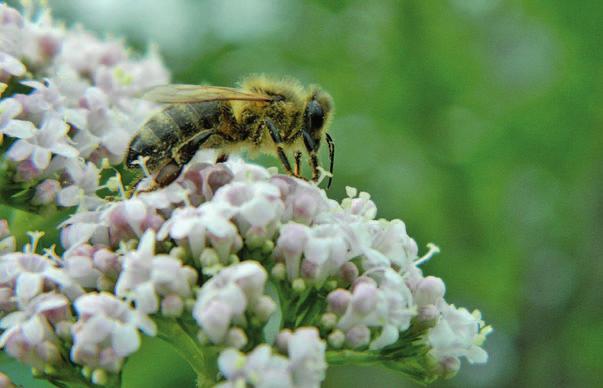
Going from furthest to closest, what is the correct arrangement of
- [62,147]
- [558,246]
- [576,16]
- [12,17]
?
[558,246] → [576,16] → [12,17] → [62,147]

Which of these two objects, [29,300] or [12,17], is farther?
[12,17]

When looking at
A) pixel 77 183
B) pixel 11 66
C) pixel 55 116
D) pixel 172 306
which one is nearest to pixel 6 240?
pixel 77 183

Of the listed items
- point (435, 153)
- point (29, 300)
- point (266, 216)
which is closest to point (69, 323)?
point (29, 300)

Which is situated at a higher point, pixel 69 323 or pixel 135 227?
pixel 135 227

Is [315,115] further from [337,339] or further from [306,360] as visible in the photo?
[306,360]

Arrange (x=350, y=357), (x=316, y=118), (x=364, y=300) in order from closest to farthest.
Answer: (x=364, y=300), (x=350, y=357), (x=316, y=118)

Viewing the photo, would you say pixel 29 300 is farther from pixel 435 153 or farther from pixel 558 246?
pixel 558 246

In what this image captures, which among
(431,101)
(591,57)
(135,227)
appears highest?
(591,57)
